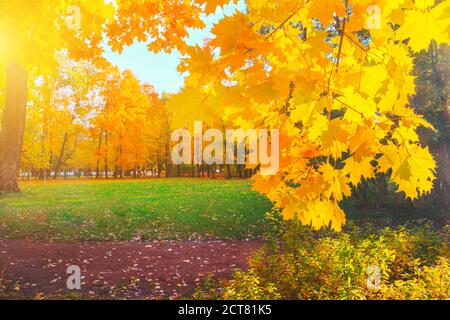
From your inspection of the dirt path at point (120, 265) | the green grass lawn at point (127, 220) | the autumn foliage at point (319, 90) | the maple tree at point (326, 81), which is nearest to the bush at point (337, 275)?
the dirt path at point (120, 265)

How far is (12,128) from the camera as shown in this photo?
13.8 metres

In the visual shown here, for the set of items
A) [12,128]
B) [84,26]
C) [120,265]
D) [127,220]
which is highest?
[84,26]

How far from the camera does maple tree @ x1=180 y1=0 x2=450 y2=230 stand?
162 centimetres

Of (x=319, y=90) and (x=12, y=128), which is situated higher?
(x=12, y=128)

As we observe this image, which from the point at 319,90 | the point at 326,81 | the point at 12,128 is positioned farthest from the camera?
the point at 12,128

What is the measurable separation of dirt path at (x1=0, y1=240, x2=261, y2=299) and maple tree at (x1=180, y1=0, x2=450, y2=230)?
140 inches

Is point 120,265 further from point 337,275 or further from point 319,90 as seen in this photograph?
point 319,90

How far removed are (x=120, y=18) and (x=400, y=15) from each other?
19.1 feet

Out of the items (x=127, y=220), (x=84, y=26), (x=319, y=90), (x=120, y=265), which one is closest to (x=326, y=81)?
(x=319, y=90)

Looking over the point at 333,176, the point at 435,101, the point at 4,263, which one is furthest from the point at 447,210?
the point at 4,263

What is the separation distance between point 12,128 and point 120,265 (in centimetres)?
1040

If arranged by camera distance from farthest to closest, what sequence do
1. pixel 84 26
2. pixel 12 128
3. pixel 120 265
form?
1. pixel 12 128
2. pixel 84 26
3. pixel 120 265

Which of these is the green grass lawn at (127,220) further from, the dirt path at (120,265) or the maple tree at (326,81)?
the maple tree at (326,81)

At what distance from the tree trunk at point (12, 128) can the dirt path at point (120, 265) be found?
730 cm
